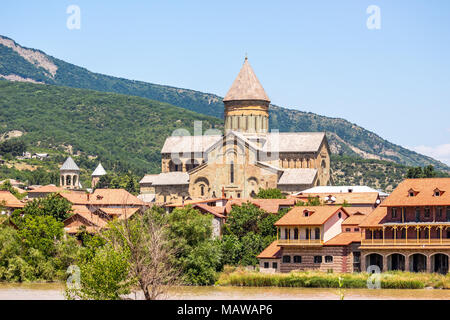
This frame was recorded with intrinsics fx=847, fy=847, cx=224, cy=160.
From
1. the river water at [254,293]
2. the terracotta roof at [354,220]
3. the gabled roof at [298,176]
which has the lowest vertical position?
the river water at [254,293]

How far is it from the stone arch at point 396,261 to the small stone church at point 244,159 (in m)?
32.2

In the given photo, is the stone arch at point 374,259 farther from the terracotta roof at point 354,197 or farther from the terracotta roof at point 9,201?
the terracotta roof at point 9,201

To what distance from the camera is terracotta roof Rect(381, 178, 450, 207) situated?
163 feet

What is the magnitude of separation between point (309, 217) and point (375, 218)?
165 inches

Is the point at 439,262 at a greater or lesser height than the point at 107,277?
lesser

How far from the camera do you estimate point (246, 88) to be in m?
89.3

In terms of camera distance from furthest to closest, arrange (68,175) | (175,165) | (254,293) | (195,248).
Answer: (68,175) < (175,165) < (195,248) < (254,293)

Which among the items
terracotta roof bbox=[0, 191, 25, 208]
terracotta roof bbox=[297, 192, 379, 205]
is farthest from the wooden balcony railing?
terracotta roof bbox=[0, 191, 25, 208]

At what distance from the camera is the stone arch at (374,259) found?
49188mm

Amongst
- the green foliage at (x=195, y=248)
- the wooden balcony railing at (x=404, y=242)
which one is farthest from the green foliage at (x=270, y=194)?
the wooden balcony railing at (x=404, y=242)

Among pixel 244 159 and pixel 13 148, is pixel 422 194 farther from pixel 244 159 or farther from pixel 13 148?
pixel 13 148

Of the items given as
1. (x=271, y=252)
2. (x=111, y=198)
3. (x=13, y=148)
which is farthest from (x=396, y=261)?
(x=13, y=148)
